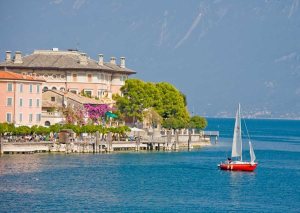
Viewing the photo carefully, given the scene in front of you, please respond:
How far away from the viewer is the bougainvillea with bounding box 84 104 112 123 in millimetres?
142000

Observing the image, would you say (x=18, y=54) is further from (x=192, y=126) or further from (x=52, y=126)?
(x=52, y=126)

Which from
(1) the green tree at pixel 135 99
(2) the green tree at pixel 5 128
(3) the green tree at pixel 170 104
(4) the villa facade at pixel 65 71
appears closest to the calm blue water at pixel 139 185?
(2) the green tree at pixel 5 128

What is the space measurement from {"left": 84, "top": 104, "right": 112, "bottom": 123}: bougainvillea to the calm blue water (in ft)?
58.7

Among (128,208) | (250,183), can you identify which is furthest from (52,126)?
(128,208)

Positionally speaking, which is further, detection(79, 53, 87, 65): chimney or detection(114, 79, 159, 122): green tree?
detection(79, 53, 87, 65): chimney

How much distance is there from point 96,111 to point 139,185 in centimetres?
5316

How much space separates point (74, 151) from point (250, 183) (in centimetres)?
2971

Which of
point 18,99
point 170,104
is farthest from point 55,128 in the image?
point 170,104

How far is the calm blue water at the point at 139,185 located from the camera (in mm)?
77750

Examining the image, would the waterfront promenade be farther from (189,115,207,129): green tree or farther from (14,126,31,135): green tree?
(189,115,207,129): green tree

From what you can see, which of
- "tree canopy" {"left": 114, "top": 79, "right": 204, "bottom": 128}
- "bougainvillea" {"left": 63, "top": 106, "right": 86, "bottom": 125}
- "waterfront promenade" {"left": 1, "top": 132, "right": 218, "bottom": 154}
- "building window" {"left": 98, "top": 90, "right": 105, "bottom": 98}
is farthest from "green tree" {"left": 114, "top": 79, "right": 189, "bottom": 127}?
"bougainvillea" {"left": 63, "top": 106, "right": 86, "bottom": 125}

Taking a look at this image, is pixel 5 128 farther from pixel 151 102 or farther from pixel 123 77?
pixel 123 77

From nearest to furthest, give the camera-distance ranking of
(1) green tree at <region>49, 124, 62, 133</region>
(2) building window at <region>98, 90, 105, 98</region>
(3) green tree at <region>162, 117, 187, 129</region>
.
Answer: (1) green tree at <region>49, 124, 62, 133</region>
(3) green tree at <region>162, 117, 187, 129</region>
(2) building window at <region>98, 90, 105, 98</region>

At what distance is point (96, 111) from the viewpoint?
144 meters
